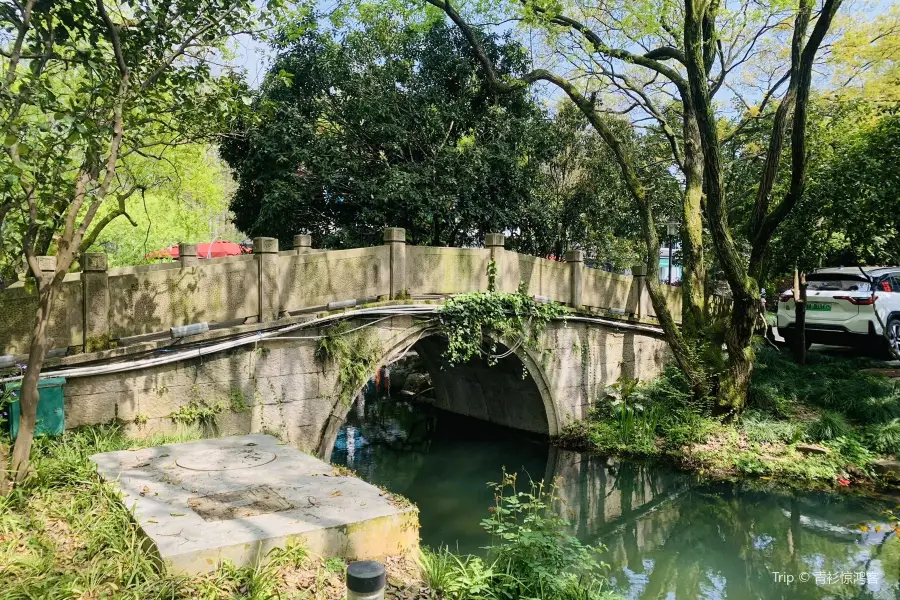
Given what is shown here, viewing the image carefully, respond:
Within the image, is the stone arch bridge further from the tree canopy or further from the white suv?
the white suv

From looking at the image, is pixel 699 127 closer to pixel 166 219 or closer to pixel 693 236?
pixel 693 236

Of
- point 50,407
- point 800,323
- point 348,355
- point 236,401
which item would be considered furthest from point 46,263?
point 800,323

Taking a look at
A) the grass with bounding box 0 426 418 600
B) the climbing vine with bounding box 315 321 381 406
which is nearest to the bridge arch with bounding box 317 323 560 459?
the climbing vine with bounding box 315 321 381 406

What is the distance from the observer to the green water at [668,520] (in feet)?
22.7

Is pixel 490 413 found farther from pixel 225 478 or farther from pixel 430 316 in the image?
pixel 225 478

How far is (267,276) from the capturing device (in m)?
7.29

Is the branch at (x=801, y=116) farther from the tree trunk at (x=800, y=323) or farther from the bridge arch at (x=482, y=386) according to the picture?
the bridge arch at (x=482, y=386)

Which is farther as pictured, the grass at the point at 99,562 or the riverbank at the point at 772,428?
the riverbank at the point at 772,428

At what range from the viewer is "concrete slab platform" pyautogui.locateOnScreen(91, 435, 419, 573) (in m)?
3.77

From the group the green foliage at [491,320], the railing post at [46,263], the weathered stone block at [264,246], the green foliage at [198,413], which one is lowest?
the green foliage at [198,413]

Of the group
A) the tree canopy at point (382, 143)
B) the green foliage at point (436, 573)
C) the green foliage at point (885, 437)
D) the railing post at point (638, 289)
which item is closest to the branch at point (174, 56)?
the green foliage at point (436, 573)

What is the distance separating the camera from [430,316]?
8.98 meters

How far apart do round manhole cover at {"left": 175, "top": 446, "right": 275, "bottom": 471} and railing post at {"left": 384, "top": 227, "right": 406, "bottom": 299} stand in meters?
3.26

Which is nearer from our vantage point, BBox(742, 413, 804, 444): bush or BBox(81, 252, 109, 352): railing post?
BBox(81, 252, 109, 352): railing post
